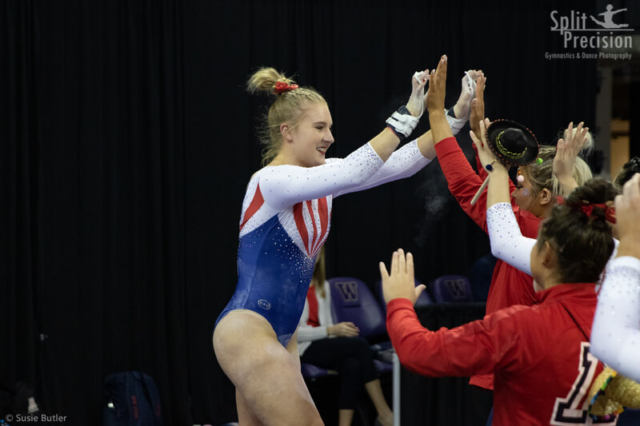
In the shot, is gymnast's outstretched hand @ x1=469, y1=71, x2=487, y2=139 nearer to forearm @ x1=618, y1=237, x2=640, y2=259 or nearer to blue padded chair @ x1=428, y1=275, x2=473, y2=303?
forearm @ x1=618, y1=237, x2=640, y2=259

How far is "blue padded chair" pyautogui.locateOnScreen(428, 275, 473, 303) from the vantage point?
5.89 metres

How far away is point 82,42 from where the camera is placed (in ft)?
17.4

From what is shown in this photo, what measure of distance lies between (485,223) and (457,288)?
343 centimetres

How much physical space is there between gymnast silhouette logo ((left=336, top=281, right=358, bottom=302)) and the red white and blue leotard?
2784 millimetres

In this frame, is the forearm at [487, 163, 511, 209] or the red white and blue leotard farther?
the red white and blue leotard

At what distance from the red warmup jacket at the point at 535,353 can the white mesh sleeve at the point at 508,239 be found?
1.15 feet

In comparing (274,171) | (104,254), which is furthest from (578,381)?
(104,254)

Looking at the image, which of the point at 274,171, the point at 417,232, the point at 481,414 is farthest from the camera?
the point at 417,232

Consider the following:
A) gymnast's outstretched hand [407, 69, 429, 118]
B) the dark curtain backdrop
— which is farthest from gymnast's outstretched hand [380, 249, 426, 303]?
the dark curtain backdrop

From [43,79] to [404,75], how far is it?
2.85 m

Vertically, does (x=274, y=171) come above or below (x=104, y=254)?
above

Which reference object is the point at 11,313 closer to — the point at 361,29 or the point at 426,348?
the point at 361,29

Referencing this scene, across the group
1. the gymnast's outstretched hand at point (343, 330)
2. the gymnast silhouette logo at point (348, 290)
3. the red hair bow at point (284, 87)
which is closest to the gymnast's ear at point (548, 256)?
the red hair bow at point (284, 87)

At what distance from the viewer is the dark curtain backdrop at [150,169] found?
5.14 metres
